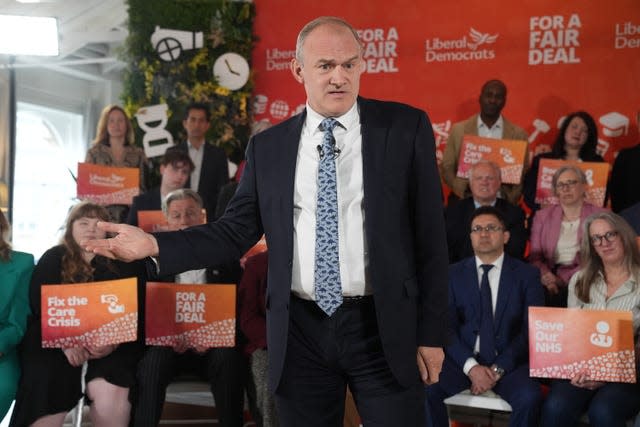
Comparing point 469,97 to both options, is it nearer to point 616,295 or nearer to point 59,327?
point 616,295

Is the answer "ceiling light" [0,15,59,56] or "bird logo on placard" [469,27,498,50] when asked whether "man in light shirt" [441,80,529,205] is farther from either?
"ceiling light" [0,15,59,56]

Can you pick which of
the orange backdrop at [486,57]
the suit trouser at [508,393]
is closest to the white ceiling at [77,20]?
the orange backdrop at [486,57]

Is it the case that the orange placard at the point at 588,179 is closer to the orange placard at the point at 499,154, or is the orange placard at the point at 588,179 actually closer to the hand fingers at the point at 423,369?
the orange placard at the point at 499,154

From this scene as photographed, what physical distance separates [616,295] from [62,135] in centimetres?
1024

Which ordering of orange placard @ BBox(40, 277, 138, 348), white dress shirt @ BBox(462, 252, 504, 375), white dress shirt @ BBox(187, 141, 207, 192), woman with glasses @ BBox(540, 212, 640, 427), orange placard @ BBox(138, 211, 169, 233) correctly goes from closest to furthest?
1. woman with glasses @ BBox(540, 212, 640, 427)
2. orange placard @ BBox(40, 277, 138, 348)
3. white dress shirt @ BBox(462, 252, 504, 375)
4. orange placard @ BBox(138, 211, 169, 233)
5. white dress shirt @ BBox(187, 141, 207, 192)

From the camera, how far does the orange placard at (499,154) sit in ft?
16.8

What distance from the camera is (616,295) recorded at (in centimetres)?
381

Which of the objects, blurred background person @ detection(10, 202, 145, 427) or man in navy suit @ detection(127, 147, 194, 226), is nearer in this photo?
blurred background person @ detection(10, 202, 145, 427)

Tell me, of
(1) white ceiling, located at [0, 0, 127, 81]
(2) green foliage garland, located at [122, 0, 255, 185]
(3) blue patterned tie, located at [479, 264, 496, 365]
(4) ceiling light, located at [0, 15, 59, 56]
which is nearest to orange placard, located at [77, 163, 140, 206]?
(4) ceiling light, located at [0, 15, 59, 56]

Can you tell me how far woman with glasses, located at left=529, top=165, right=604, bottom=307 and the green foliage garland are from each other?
3262 millimetres

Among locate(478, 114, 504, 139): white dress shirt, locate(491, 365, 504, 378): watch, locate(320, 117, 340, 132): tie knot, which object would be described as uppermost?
locate(478, 114, 504, 139): white dress shirt

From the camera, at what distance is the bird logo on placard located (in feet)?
22.4

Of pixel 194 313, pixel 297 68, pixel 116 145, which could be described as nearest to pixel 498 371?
pixel 194 313

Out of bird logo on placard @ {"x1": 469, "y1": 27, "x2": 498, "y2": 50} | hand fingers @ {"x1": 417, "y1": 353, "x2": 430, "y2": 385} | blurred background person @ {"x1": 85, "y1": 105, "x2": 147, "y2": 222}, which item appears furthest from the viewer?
bird logo on placard @ {"x1": 469, "y1": 27, "x2": 498, "y2": 50}
